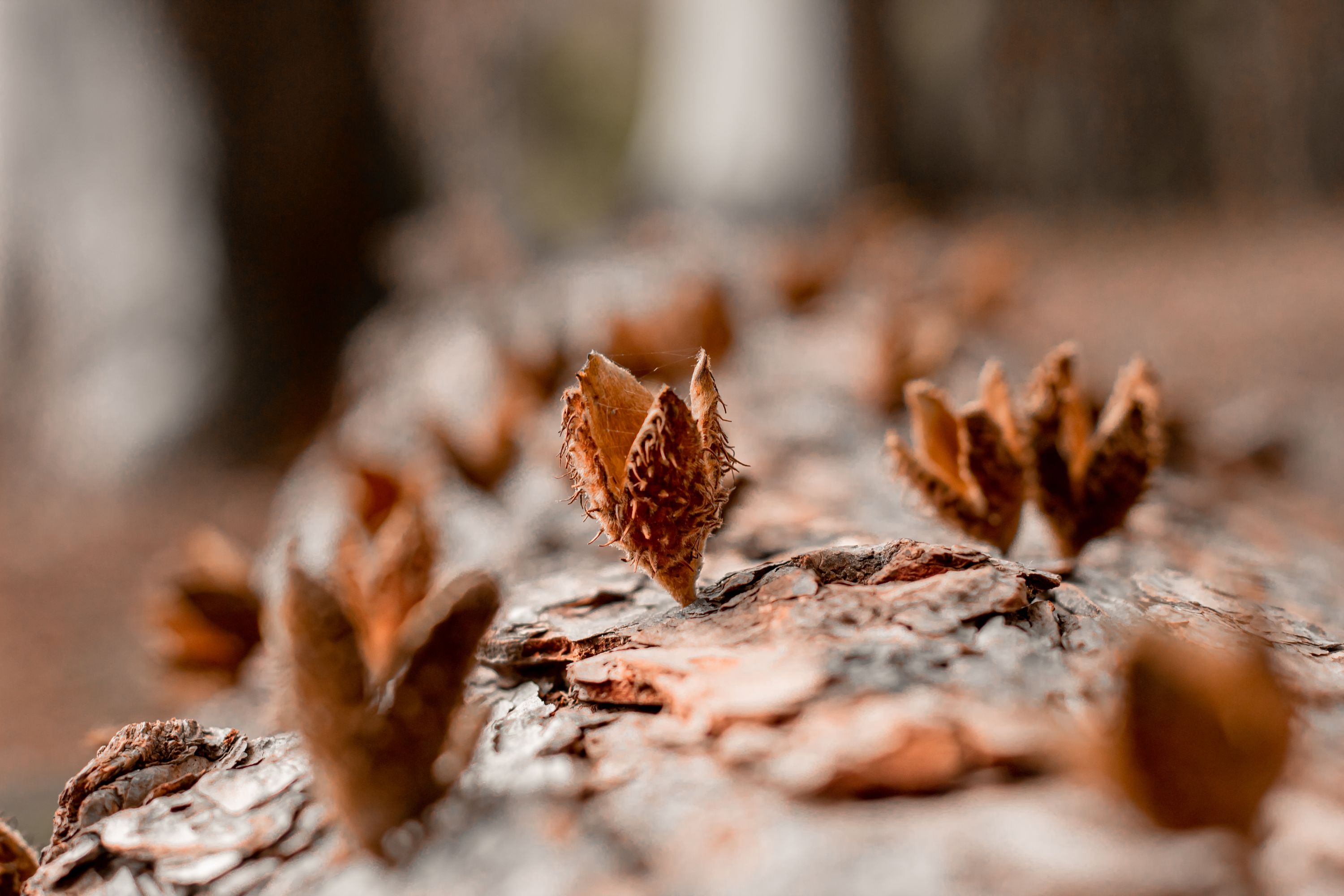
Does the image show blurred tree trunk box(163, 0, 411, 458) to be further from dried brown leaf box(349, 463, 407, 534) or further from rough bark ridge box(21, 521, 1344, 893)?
rough bark ridge box(21, 521, 1344, 893)

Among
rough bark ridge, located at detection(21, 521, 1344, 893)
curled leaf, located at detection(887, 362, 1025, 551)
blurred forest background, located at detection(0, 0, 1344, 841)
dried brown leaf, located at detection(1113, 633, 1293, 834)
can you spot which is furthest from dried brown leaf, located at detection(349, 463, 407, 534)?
blurred forest background, located at detection(0, 0, 1344, 841)

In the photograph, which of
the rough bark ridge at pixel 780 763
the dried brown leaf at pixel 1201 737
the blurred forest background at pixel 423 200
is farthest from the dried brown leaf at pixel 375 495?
the blurred forest background at pixel 423 200

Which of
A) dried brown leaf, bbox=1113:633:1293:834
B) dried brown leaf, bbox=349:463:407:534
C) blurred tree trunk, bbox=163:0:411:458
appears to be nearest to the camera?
dried brown leaf, bbox=1113:633:1293:834

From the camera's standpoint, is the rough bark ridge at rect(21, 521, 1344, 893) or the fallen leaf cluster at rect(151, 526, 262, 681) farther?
the fallen leaf cluster at rect(151, 526, 262, 681)

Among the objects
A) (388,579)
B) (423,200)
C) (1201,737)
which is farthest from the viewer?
(423,200)

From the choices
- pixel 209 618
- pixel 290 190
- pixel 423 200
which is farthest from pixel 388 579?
pixel 423 200

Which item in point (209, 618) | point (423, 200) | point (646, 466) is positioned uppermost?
point (423, 200)

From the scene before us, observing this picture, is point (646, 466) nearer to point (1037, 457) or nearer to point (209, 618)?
point (1037, 457)

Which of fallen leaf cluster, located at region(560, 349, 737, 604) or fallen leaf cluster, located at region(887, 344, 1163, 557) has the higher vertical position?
fallen leaf cluster, located at region(560, 349, 737, 604)

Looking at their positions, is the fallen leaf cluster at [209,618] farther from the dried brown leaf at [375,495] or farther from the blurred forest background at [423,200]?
the blurred forest background at [423,200]
